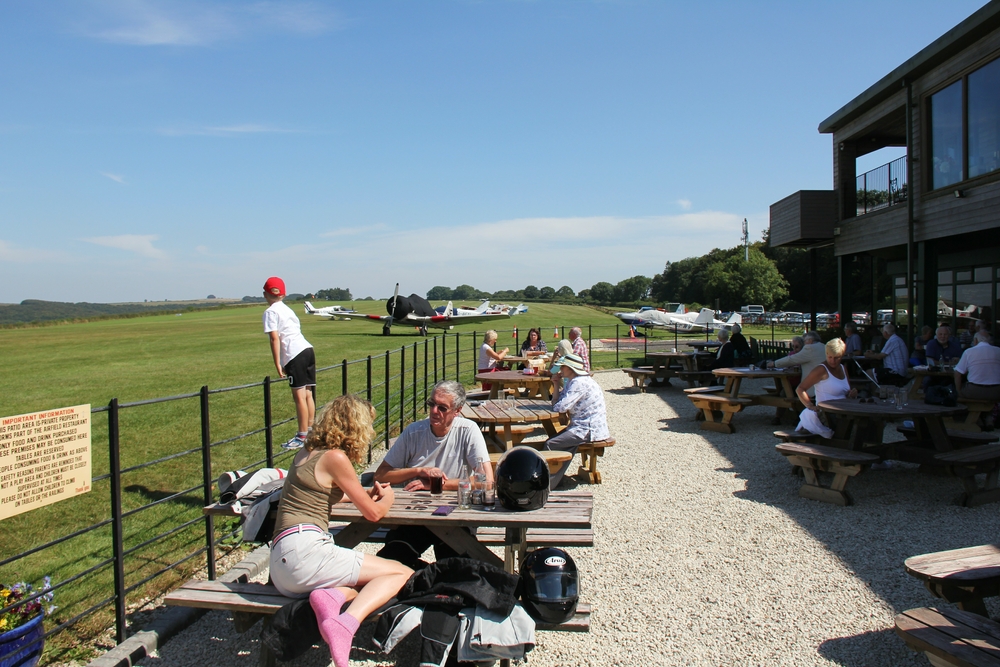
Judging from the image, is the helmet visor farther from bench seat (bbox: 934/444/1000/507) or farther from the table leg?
bench seat (bbox: 934/444/1000/507)

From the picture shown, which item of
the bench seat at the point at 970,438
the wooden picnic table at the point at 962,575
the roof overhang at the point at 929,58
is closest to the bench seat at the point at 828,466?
the bench seat at the point at 970,438

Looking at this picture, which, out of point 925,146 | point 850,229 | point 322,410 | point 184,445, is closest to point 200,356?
point 184,445

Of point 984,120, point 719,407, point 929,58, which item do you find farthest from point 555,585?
point 929,58

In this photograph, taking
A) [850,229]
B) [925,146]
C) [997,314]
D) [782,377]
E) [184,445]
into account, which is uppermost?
[925,146]

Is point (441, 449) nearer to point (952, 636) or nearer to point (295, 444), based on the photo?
point (295, 444)

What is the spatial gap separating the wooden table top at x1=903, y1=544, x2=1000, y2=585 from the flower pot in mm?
4536

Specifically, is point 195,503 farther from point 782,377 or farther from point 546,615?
point 782,377

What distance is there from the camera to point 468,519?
3674 millimetres

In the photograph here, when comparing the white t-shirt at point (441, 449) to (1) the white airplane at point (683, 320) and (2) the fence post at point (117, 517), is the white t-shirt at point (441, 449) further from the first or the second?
(1) the white airplane at point (683, 320)

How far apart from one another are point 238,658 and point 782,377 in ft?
30.6

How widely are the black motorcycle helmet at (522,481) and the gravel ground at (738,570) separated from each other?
849 mm

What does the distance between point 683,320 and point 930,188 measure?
44078 mm

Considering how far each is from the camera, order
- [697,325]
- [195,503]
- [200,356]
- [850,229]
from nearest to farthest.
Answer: [195,503] → [850,229] → [200,356] → [697,325]

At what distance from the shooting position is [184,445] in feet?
36.2
